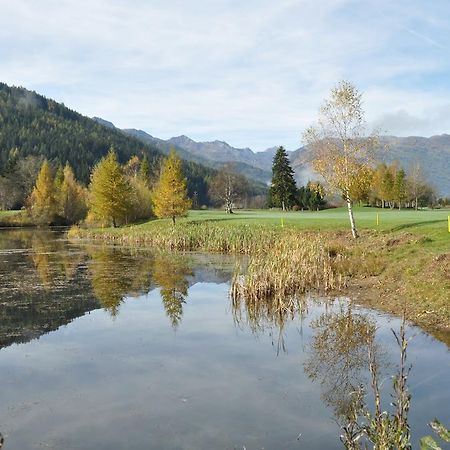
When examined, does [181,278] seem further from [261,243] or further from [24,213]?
[24,213]

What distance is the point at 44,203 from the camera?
8969 cm

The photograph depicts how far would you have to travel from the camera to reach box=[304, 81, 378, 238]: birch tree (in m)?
A: 34.8

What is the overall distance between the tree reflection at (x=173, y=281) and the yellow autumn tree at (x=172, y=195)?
68.9ft

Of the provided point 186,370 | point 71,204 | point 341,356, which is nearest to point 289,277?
point 341,356

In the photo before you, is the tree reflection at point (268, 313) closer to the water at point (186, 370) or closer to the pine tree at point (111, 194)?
the water at point (186, 370)

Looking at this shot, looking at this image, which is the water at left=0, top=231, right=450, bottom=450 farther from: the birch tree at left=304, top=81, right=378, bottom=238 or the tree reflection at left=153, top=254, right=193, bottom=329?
the birch tree at left=304, top=81, right=378, bottom=238

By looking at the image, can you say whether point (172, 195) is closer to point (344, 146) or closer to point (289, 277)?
point (344, 146)

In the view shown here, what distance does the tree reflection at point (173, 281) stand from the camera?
19.1 meters

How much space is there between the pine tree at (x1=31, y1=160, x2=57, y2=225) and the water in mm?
71127

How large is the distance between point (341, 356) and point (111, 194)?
54.9 m

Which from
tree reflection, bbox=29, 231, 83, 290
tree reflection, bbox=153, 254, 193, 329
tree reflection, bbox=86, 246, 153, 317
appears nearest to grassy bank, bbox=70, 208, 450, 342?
tree reflection, bbox=153, 254, 193, 329

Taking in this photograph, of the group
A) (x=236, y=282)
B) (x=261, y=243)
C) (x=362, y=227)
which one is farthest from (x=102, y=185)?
(x=236, y=282)

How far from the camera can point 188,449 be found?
8086 millimetres

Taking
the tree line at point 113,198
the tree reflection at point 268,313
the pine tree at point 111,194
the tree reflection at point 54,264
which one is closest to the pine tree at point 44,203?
the tree line at point 113,198
